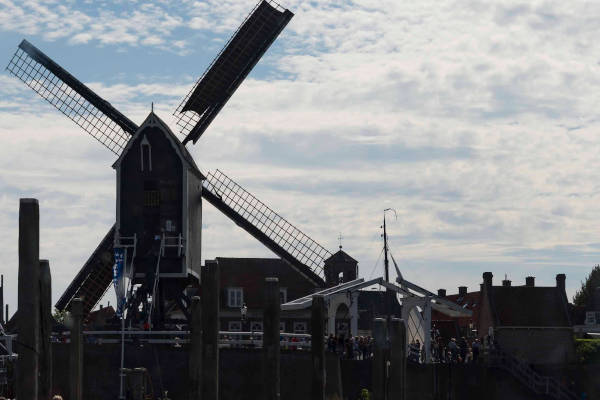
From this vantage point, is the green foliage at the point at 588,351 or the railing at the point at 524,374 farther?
the green foliage at the point at 588,351

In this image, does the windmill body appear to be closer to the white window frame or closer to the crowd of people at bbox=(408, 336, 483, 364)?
the crowd of people at bbox=(408, 336, 483, 364)

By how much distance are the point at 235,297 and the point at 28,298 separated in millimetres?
51310

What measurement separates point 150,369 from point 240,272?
26.8 metres

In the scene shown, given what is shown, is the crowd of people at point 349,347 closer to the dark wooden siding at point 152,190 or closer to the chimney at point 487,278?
the dark wooden siding at point 152,190

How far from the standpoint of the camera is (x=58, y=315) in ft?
266

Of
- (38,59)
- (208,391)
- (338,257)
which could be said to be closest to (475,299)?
(338,257)

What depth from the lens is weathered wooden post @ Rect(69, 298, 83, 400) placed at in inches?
1313

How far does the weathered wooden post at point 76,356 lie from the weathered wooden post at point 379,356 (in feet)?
31.6

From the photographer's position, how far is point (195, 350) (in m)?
37.4

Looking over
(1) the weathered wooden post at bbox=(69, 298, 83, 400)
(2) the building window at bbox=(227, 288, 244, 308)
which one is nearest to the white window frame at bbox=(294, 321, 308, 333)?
(2) the building window at bbox=(227, 288, 244, 308)

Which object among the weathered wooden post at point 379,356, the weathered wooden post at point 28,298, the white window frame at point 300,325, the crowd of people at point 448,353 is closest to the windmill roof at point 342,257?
the white window frame at point 300,325

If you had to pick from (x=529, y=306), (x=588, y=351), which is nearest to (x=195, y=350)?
(x=588, y=351)

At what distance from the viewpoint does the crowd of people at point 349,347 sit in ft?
168

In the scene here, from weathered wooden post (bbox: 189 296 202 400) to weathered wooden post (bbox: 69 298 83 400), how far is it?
3.71m
